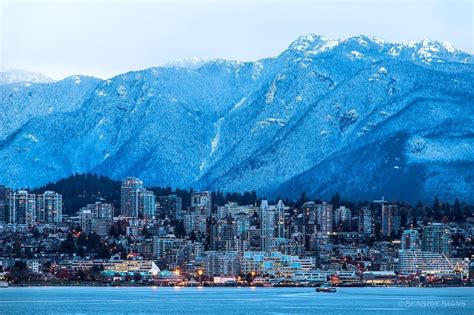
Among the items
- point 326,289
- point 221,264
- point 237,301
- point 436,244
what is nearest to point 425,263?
point 436,244

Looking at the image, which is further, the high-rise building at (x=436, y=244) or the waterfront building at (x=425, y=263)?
the high-rise building at (x=436, y=244)

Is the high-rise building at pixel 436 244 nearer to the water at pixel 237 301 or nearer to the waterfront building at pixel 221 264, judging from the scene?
the water at pixel 237 301

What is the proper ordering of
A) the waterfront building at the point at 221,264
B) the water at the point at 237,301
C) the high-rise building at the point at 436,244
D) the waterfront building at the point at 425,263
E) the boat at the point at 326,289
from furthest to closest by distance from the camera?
1. the high-rise building at the point at 436,244
2. the waterfront building at the point at 425,263
3. the waterfront building at the point at 221,264
4. the boat at the point at 326,289
5. the water at the point at 237,301

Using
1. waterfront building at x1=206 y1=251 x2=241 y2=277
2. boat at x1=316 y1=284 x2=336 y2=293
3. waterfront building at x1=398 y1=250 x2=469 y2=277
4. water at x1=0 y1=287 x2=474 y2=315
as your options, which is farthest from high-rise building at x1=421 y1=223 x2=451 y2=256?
waterfront building at x1=206 y1=251 x2=241 y2=277

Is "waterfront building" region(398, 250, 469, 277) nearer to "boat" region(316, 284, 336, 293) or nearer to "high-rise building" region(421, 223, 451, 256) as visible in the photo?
"high-rise building" region(421, 223, 451, 256)

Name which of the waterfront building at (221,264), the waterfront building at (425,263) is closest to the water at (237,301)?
the waterfront building at (221,264)

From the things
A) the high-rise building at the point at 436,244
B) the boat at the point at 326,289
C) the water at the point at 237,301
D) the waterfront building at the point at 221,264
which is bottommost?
the water at the point at 237,301

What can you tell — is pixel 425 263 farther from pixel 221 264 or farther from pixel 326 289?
pixel 221 264

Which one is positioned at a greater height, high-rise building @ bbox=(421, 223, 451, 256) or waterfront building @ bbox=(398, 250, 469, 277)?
high-rise building @ bbox=(421, 223, 451, 256)

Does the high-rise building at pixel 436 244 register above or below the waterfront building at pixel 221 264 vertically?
above
